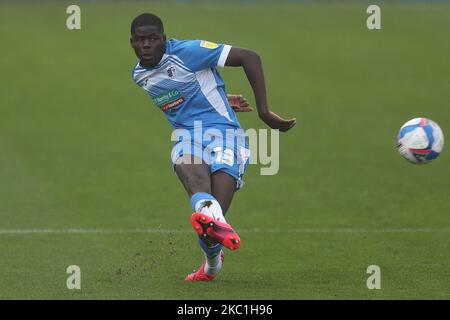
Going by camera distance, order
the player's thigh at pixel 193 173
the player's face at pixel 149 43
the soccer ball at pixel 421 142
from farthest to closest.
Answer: the soccer ball at pixel 421 142 < the player's face at pixel 149 43 < the player's thigh at pixel 193 173

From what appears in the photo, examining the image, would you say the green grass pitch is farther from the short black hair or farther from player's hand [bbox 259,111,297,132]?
the short black hair

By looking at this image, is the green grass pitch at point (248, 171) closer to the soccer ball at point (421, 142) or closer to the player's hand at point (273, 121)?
the soccer ball at point (421, 142)

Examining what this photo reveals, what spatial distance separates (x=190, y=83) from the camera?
10.7 metres

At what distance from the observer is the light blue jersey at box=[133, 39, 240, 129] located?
10.6m

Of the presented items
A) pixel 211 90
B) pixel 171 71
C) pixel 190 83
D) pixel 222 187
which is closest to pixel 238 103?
pixel 211 90

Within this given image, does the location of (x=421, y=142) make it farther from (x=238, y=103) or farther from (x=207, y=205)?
(x=207, y=205)

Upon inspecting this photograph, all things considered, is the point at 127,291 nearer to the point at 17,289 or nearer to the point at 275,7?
the point at 17,289

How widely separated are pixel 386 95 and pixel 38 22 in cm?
1656

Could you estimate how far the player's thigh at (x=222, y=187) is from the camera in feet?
34.2

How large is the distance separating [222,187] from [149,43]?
56.5 inches

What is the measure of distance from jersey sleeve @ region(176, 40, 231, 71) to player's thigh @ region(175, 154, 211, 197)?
0.86 meters

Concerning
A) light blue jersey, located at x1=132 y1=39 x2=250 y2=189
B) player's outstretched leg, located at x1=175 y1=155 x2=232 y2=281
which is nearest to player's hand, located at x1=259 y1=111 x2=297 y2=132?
light blue jersey, located at x1=132 y1=39 x2=250 y2=189

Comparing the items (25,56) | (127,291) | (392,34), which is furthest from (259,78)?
(392,34)

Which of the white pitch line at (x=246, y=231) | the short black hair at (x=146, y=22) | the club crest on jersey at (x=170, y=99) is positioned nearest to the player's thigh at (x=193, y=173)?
the club crest on jersey at (x=170, y=99)
